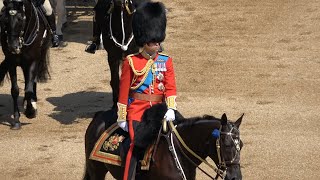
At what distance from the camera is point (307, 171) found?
12883mm

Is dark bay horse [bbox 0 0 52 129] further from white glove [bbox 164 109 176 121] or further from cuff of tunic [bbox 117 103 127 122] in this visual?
white glove [bbox 164 109 176 121]

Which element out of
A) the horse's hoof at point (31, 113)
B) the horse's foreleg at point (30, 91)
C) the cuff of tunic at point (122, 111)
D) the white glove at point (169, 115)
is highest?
the white glove at point (169, 115)

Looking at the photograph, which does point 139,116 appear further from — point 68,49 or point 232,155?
point 68,49

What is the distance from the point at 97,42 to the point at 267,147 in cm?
409

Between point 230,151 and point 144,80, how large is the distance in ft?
5.24

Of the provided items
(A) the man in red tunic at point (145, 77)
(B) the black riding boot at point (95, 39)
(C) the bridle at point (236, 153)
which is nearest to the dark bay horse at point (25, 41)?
(B) the black riding boot at point (95, 39)

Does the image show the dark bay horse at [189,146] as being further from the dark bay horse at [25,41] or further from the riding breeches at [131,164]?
the dark bay horse at [25,41]

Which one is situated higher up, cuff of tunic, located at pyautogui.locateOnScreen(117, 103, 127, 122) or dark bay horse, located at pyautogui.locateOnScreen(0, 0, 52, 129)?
cuff of tunic, located at pyautogui.locateOnScreen(117, 103, 127, 122)

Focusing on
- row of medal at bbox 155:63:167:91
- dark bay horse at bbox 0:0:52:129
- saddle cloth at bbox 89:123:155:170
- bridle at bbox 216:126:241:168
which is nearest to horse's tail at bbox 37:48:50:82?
dark bay horse at bbox 0:0:52:129

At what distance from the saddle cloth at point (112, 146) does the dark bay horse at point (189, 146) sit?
0.37 feet

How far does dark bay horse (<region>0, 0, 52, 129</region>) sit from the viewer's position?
1520 cm

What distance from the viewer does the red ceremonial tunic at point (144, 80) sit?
30.2 ft

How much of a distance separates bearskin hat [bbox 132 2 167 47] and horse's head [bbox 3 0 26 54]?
6098mm

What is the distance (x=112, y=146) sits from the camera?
372 inches
